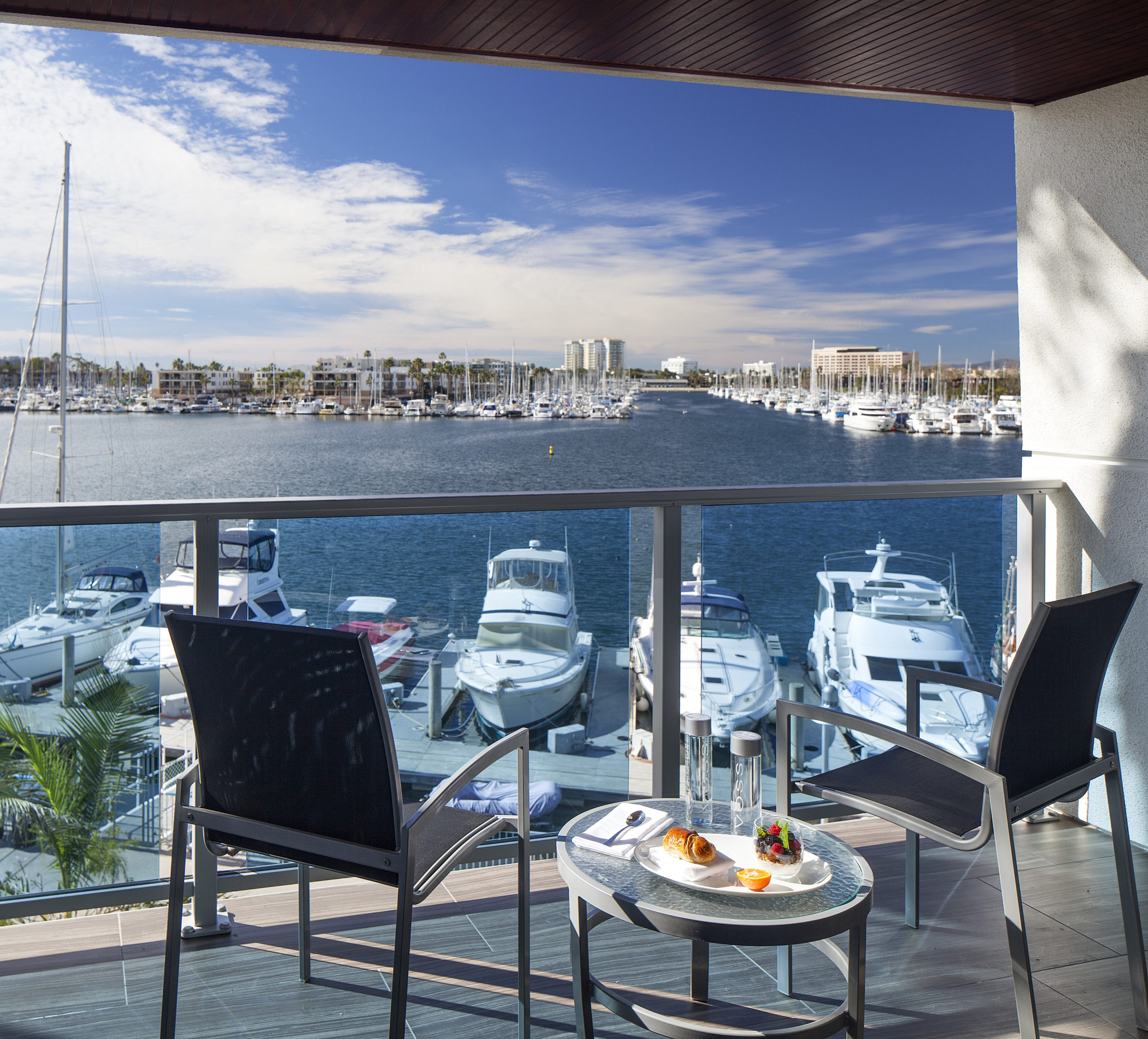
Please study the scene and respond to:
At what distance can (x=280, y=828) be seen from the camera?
1.67 metres

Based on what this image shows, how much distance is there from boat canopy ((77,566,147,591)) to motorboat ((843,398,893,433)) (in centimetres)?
3561

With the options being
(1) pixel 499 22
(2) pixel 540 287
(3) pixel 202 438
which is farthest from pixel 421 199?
(1) pixel 499 22

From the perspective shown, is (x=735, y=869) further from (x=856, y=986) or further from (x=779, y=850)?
(x=856, y=986)

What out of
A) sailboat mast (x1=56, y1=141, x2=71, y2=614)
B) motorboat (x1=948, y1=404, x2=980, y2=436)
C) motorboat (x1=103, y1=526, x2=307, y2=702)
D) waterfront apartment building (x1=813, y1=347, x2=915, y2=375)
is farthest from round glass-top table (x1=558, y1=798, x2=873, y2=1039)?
waterfront apartment building (x1=813, y1=347, x2=915, y2=375)

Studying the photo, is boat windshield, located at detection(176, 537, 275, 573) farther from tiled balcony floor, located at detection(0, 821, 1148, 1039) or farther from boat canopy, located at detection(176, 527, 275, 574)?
tiled balcony floor, located at detection(0, 821, 1148, 1039)

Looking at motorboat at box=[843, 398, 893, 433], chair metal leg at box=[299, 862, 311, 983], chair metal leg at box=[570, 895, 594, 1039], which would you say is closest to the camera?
chair metal leg at box=[570, 895, 594, 1039]

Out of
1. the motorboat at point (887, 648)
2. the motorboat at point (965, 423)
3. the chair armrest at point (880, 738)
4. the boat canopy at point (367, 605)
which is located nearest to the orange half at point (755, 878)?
the chair armrest at point (880, 738)

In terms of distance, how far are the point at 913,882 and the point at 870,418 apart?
35590mm

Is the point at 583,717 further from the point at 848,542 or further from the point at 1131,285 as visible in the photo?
the point at 1131,285

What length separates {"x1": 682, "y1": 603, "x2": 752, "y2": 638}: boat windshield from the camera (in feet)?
9.04

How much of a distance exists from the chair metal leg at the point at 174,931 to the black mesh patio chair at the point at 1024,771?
49.4 inches

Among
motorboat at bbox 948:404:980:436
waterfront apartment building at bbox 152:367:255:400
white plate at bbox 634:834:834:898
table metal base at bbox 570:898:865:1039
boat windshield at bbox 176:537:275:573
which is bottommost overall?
table metal base at bbox 570:898:865:1039

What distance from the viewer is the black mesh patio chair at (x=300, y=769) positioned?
158 cm

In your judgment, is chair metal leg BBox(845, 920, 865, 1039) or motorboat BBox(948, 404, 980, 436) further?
motorboat BBox(948, 404, 980, 436)
